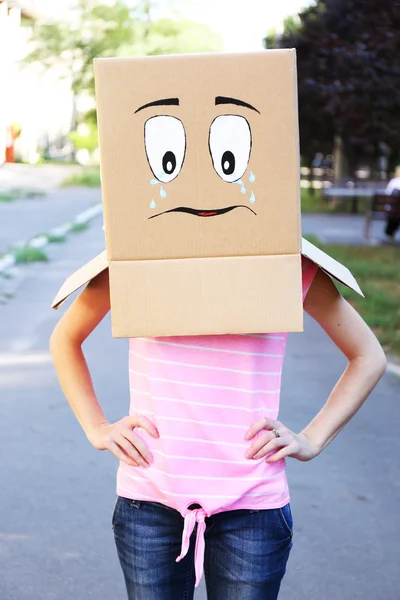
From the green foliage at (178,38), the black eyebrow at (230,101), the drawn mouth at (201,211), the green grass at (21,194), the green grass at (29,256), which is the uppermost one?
the green foliage at (178,38)

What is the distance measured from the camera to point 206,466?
1998 mm

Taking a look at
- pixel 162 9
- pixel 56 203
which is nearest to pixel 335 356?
pixel 56 203

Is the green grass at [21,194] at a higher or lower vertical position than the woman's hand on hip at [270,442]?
lower

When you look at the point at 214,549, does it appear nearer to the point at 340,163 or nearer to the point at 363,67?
the point at 363,67

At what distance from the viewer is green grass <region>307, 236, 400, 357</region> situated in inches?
364

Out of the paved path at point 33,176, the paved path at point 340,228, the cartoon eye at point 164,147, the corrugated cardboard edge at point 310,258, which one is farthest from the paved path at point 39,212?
the cartoon eye at point 164,147

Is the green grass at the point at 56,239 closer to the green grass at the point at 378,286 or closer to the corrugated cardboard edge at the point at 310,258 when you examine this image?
the green grass at the point at 378,286

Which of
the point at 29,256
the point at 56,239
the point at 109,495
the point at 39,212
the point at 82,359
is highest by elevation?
the point at 82,359

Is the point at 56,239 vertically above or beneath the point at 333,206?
above

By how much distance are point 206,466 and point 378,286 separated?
1039 centimetres

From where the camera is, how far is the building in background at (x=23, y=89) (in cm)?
4822

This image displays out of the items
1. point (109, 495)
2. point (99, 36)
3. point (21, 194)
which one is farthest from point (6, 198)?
point (99, 36)

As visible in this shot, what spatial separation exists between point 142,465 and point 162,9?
2101 inches

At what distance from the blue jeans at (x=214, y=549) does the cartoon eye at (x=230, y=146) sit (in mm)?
633
